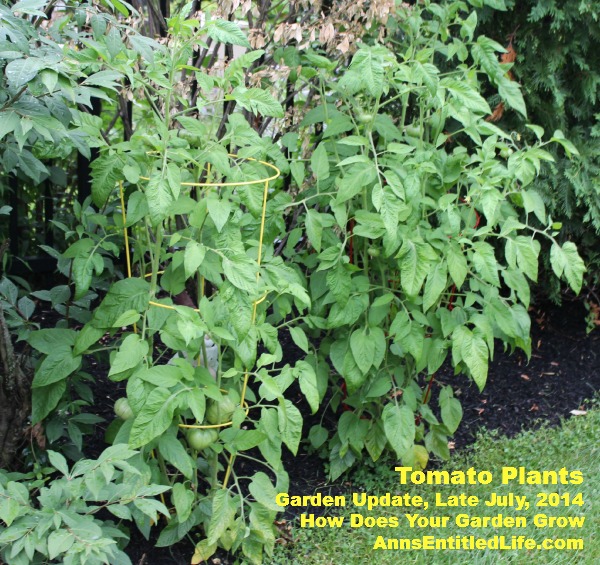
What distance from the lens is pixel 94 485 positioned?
2.15 m

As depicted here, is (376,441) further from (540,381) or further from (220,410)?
(540,381)

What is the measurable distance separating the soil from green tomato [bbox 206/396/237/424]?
803 millimetres

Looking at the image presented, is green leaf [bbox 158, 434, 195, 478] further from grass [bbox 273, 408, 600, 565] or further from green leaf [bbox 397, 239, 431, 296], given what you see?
green leaf [bbox 397, 239, 431, 296]

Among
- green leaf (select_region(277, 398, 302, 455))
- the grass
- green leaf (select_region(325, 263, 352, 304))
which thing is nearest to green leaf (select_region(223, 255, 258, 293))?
green leaf (select_region(277, 398, 302, 455))

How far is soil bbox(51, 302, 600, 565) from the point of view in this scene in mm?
3584

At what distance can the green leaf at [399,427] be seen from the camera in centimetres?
313

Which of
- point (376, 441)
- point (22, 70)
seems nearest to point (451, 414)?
point (376, 441)

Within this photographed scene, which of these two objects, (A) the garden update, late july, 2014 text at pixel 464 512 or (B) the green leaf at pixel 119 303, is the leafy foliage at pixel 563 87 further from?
(B) the green leaf at pixel 119 303

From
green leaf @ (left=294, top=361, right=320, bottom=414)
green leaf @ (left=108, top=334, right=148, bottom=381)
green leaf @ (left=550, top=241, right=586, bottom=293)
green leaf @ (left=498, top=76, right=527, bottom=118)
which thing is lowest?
green leaf @ (left=294, top=361, right=320, bottom=414)

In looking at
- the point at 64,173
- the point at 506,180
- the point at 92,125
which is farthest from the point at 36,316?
the point at 506,180

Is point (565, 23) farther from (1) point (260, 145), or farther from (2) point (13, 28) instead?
(2) point (13, 28)

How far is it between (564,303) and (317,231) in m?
2.71

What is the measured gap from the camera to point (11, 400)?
2.78m

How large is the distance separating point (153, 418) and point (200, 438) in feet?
1.05
